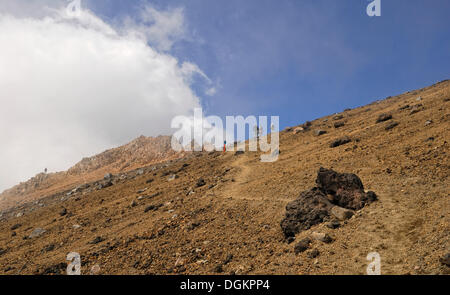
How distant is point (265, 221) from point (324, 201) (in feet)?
10.3

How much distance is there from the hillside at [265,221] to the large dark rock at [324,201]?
1.03 feet

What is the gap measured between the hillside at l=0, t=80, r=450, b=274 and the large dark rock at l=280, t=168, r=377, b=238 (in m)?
0.31

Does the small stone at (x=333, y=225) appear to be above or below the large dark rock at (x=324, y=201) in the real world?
below

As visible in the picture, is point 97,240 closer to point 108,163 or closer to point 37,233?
point 37,233

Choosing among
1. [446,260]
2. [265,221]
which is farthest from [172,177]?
[446,260]

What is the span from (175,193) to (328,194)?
46.1 feet

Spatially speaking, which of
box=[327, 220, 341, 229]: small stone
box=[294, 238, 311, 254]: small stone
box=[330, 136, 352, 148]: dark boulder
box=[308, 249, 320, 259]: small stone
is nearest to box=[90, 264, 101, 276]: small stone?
box=[294, 238, 311, 254]: small stone

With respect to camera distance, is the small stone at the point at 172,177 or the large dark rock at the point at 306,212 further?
the small stone at the point at 172,177

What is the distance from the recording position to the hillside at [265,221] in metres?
9.80

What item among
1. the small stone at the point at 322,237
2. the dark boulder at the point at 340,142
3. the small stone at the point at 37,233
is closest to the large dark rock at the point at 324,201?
the small stone at the point at 322,237

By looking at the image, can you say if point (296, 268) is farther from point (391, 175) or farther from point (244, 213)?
point (391, 175)

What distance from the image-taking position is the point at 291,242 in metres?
11.4

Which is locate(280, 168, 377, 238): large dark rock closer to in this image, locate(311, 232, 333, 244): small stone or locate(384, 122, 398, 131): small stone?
locate(311, 232, 333, 244): small stone

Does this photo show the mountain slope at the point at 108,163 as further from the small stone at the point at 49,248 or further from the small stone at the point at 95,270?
the small stone at the point at 95,270
